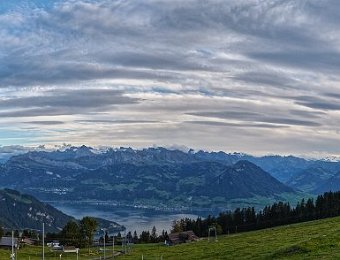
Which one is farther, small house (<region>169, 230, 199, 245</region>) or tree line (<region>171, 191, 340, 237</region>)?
tree line (<region>171, 191, 340, 237</region>)

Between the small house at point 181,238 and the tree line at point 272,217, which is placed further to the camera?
the tree line at point 272,217

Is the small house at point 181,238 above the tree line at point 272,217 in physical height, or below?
below

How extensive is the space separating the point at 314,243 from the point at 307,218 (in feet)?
443

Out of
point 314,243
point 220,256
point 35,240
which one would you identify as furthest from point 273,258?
point 35,240

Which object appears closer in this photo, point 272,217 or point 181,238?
point 181,238

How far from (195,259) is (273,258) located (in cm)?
1959

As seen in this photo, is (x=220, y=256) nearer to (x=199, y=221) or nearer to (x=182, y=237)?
(x=182, y=237)

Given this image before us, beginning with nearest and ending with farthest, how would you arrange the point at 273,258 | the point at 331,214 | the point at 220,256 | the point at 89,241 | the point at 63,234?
the point at 273,258 < the point at 220,256 < the point at 89,241 < the point at 63,234 < the point at 331,214

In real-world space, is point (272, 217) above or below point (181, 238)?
above

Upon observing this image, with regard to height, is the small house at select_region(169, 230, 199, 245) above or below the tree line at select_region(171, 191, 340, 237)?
below

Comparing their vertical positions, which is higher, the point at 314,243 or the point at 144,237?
the point at 314,243

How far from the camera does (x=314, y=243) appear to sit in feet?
165

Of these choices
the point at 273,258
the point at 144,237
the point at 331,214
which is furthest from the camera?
the point at 144,237

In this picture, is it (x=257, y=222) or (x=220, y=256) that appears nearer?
(x=220, y=256)
